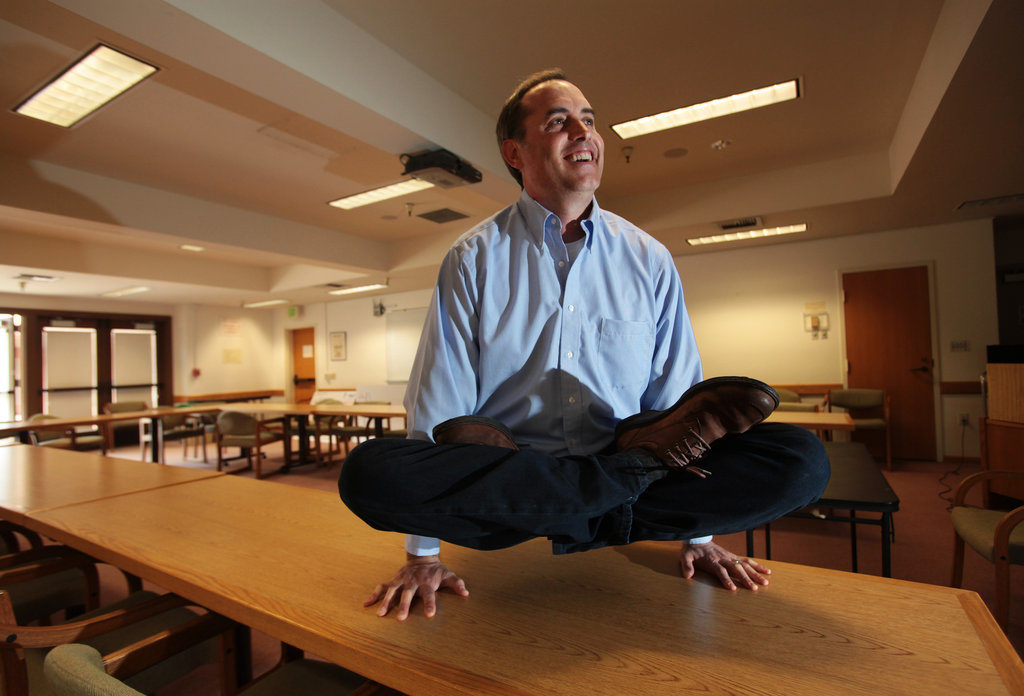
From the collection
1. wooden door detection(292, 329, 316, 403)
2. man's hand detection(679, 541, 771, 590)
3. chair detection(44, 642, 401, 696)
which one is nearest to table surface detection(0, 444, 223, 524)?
chair detection(44, 642, 401, 696)

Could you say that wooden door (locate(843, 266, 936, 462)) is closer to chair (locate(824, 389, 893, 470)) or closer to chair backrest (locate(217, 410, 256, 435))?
chair (locate(824, 389, 893, 470))

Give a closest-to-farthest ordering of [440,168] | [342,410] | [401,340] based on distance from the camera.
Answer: [440,168]
[342,410]
[401,340]

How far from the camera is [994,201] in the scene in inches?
187

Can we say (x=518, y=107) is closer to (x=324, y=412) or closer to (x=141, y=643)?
(x=141, y=643)

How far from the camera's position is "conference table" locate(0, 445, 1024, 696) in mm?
678

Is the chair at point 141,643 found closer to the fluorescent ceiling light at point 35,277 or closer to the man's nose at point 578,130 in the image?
the man's nose at point 578,130

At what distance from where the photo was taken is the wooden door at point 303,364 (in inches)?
424

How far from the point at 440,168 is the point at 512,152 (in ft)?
8.60

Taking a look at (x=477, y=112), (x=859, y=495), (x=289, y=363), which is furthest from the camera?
(x=289, y=363)

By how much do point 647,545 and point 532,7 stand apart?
270 centimetres

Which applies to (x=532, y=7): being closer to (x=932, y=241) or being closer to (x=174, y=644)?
(x=174, y=644)

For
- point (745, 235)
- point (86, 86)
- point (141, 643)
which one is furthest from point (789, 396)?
point (86, 86)

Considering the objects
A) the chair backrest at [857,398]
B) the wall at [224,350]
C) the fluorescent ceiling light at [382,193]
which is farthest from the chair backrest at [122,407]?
the chair backrest at [857,398]

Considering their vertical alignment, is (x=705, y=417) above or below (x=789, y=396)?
above
